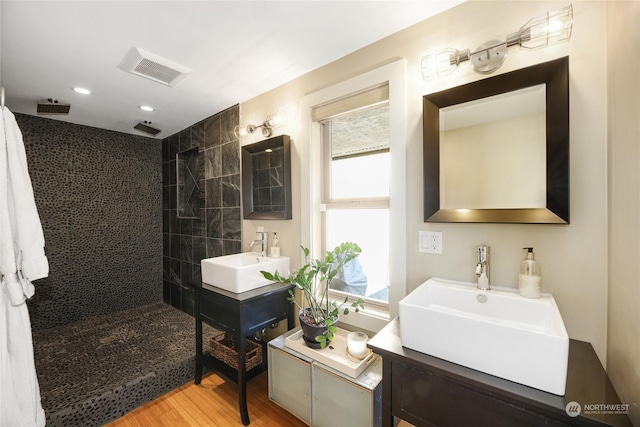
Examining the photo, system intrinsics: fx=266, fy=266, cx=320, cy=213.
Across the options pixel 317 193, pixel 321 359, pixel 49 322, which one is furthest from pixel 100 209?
pixel 321 359

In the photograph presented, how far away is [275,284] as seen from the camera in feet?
6.46

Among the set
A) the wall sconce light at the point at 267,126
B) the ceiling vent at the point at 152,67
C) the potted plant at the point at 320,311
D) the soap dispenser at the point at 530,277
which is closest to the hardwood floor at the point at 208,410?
the potted plant at the point at 320,311

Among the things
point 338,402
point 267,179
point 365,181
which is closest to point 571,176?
point 365,181

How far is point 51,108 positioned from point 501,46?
331 cm

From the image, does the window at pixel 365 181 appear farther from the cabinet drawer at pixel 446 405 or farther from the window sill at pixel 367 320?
the cabinet drawer at pixel 446 405

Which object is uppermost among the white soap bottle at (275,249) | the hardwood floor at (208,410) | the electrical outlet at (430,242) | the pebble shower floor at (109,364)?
the electrical outlet at (430,242)

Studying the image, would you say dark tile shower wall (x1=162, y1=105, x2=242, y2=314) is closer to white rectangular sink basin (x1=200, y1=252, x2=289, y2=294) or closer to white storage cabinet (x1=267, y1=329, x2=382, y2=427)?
white rectangular sink basin (x1=200, y1=252, x2=289, y2=294)

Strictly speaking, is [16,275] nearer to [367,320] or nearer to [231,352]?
[231,352]

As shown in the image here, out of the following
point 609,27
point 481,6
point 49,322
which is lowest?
point 49,322

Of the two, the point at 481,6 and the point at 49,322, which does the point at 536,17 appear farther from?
the point at 49,322

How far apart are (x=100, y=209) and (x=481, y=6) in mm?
3859

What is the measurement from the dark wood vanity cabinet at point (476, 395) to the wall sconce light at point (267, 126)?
1.68 m

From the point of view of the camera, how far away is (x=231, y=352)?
6.43 feet

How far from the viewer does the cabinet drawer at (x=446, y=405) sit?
2.66 ft
